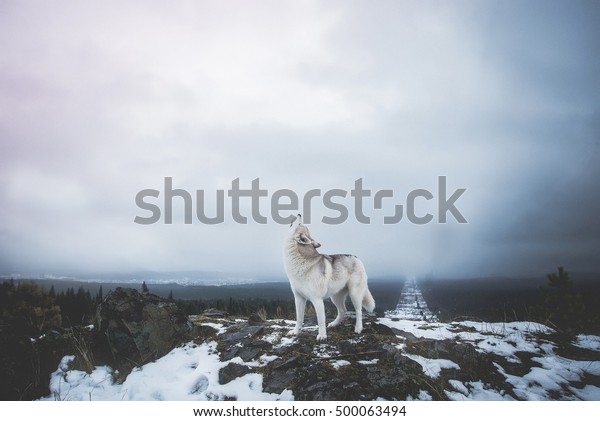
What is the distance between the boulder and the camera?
19.6ft

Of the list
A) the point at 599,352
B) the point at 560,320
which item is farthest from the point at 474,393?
the point at 560,320

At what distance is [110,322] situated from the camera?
6.12 metres

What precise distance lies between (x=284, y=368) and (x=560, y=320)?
10933 millimetres

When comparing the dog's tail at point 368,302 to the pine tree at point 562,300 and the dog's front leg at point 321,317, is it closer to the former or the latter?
the dog's front leg at point 321,317

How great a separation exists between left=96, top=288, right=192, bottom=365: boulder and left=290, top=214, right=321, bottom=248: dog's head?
3647 millimetres

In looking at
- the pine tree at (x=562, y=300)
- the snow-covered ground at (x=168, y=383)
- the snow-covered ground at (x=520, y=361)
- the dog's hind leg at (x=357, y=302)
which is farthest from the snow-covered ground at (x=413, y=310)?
the snow-covered ground at (x=168, y=383)

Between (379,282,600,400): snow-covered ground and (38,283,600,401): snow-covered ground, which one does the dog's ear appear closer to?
(38,283,600,401): snow-covered ground

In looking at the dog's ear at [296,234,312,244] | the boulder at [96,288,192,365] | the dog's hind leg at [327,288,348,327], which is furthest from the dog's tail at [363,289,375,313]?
the boulder at [96,288,192,365]

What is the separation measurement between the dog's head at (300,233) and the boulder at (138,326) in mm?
3647

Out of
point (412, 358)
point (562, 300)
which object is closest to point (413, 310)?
point (562, 300)

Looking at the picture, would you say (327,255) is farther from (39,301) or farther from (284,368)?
(39,301)

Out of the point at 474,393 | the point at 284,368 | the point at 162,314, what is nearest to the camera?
the point at 474,393

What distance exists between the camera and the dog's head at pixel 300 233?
6.47 m

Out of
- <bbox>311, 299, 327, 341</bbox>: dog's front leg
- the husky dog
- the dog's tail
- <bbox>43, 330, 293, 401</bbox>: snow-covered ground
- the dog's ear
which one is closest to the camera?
<bbox>43, 330, 293, 401</bbox>: snow-covered ground
